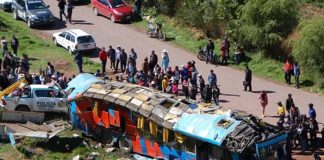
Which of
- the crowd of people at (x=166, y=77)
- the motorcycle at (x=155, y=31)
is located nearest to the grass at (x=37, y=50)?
the crowd of people at (x=166, y=77)

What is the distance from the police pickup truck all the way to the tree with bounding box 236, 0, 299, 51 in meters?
13.8

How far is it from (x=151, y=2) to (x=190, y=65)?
13821 mm

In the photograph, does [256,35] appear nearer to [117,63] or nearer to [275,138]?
[117,63]

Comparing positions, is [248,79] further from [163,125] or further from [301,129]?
[163,125]

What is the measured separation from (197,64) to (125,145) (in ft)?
35.9

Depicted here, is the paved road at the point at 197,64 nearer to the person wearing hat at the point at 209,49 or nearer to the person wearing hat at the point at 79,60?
the person wearing hat at the point at 209,49

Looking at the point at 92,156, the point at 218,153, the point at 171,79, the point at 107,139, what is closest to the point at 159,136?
the point at 218,153

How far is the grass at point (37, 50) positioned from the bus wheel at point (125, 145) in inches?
390

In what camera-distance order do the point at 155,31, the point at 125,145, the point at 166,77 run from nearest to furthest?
the point at 125,145, the point at 166,77, the point at 155,31

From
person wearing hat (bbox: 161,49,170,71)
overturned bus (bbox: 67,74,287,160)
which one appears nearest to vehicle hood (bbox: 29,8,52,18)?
person wearing hat (bbox: 161,49,170,71)

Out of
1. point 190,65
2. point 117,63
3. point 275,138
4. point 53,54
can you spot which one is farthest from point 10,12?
point 275,138

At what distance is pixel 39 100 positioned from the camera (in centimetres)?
3119

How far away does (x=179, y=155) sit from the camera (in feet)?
83.9

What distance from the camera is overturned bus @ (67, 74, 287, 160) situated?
23.7 m
